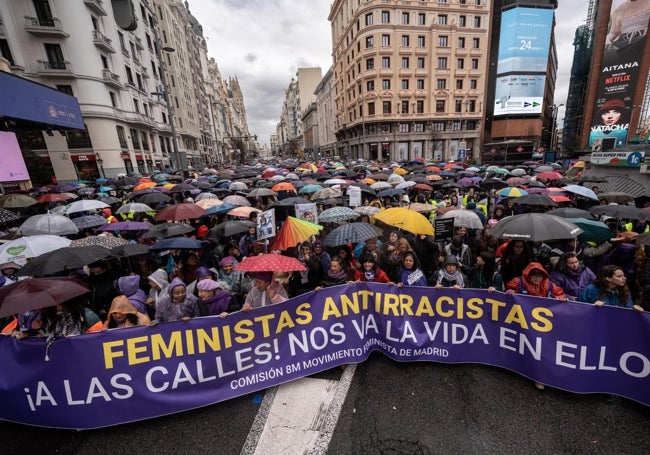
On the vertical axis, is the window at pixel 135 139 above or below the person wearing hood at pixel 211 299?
above

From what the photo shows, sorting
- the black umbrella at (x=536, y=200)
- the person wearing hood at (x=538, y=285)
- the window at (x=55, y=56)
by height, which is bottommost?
the person wearing hood at (x=538, y=285)

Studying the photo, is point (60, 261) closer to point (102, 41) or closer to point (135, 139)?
point (102, 41)

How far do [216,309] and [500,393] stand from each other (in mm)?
3806

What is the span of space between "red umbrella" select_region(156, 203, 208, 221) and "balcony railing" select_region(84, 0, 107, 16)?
34.9m

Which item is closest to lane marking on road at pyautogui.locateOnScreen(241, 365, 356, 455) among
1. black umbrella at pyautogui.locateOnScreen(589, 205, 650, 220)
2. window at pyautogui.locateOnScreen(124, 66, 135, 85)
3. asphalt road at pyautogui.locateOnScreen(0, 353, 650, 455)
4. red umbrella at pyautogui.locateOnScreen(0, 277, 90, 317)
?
asphalt road at pyautogui.locateOnScreen(0, 353, 650, 455)

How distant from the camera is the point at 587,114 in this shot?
4075 cm

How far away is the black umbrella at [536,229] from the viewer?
411 cm

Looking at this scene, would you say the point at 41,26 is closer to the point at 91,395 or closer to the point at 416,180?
the point at 416,180

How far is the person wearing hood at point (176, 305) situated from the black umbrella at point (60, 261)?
1272 mm

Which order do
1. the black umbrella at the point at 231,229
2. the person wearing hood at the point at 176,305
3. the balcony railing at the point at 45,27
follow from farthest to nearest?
the balcony railing at the point at 45,27 → the black umbrella at the point at 231,229 → the person wearing hood at the point at 176,305

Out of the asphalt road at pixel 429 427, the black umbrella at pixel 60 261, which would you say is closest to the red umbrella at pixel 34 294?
the black umbrella at pixel 60 261

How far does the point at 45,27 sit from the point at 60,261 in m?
35.1

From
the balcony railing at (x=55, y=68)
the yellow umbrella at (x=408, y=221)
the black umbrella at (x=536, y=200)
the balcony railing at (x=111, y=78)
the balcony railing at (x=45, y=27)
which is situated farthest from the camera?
the balcony railing at (x=111, y=78)

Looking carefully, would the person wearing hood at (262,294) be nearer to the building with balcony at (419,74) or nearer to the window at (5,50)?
the window at (5,50)
